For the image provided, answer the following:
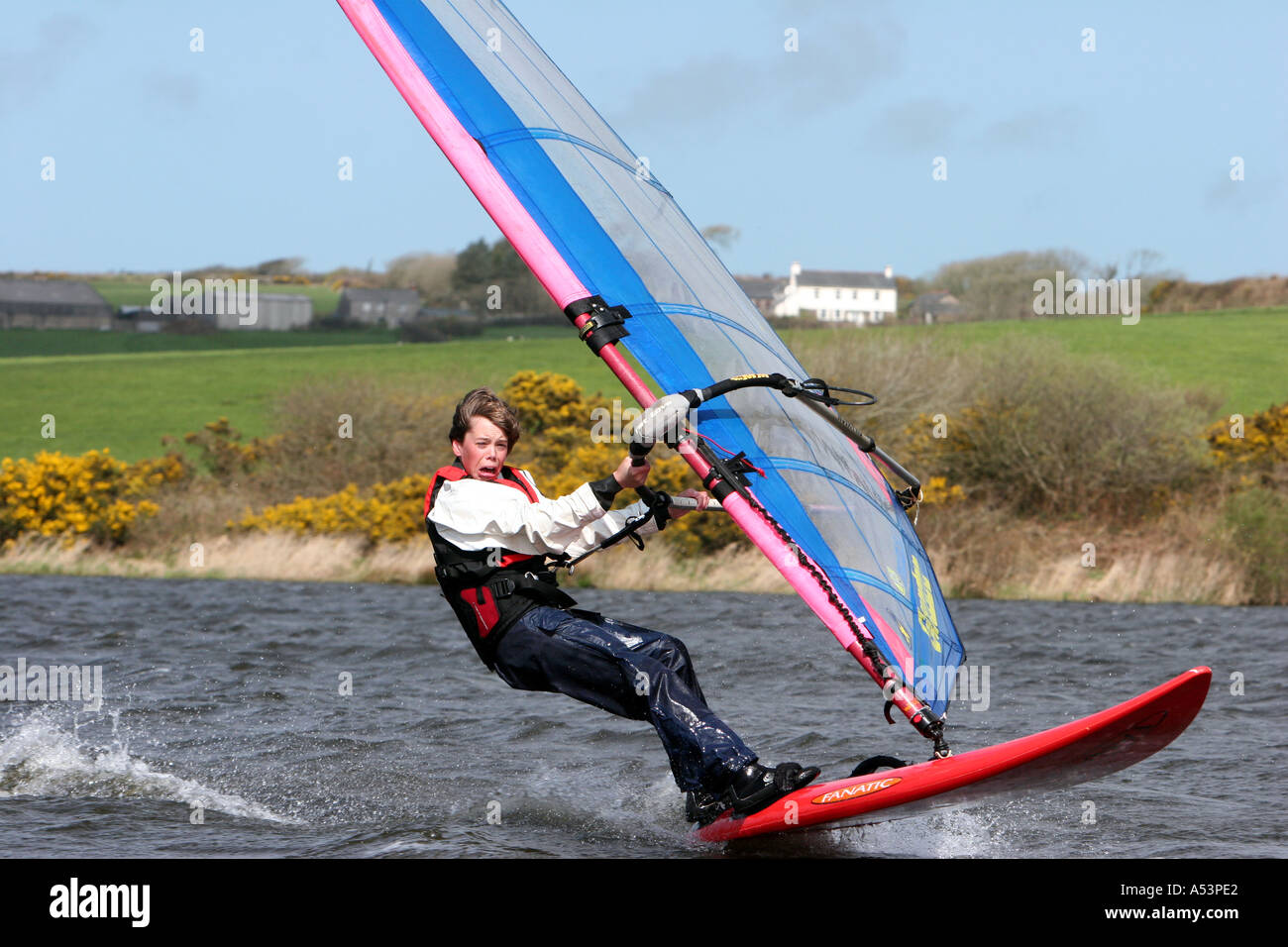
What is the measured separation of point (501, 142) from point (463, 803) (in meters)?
3.17

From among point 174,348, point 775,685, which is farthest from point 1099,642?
point 174,348

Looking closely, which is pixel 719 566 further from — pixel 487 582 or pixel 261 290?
pixel 261 290

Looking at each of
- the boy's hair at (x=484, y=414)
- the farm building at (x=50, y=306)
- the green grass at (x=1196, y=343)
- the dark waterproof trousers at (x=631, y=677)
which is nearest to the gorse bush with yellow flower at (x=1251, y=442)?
the green grass at (x=1196, y=343)

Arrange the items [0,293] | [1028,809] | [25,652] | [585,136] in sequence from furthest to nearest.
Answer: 1. [0,293]
2. [25,652]
3. [1028,809]
4. [585,136]

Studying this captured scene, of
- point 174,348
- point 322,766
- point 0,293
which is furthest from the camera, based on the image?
point 0,293

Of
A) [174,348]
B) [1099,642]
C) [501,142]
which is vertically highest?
[174,348]

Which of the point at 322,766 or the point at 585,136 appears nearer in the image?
the point at 585,136

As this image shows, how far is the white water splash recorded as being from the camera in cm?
630

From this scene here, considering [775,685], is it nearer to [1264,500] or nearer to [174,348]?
[1264,500]

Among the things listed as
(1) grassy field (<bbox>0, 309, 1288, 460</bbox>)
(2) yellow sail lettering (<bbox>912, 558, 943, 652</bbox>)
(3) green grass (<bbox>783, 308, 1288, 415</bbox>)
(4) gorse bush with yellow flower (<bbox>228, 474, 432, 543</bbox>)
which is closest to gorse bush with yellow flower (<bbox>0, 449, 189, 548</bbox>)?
(4) gorse bush with yellow flower (<bbox>228, 474, 432, 543</bbox>)

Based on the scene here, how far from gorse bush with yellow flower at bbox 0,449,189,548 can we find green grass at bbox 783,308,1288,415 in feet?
67.2

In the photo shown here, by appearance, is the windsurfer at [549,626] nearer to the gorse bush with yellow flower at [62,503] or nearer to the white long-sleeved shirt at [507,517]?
the white long-sleeved shirt at [507,517]

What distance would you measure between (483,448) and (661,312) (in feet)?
2.83
